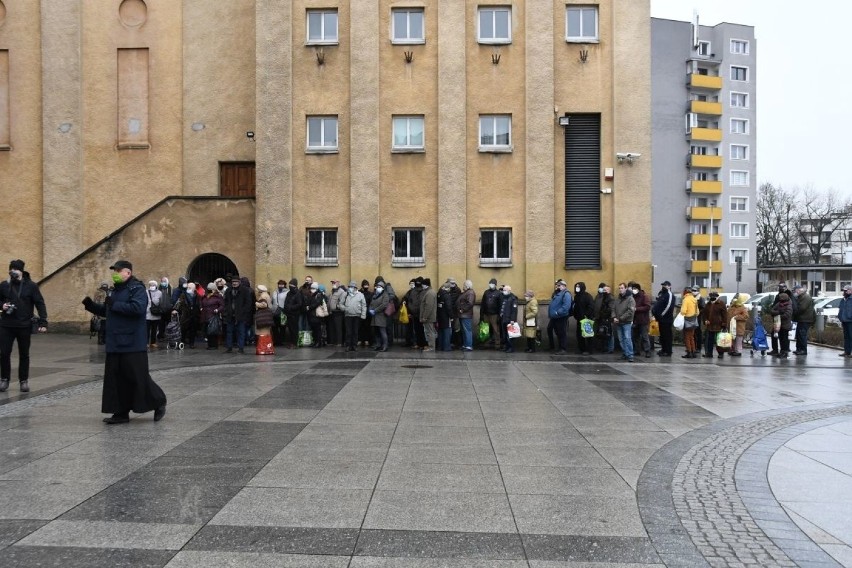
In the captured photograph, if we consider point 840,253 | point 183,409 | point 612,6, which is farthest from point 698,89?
point 183,409

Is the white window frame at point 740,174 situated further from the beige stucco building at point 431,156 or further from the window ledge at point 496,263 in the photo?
the window ledge at point 496,263

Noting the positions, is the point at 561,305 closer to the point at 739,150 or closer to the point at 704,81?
the point at 704,81

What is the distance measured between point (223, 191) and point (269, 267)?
4455 millimetres

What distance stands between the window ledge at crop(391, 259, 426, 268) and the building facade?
173 feet

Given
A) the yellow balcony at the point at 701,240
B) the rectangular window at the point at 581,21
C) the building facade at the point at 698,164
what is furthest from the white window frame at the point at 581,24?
the yellow balcony at the point at 701,240

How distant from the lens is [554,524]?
5.24 meters

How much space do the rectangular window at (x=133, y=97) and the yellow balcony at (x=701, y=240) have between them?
57.3m

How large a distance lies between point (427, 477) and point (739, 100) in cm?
7829

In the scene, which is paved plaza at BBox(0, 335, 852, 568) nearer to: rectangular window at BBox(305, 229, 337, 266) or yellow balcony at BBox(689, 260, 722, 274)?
rectangular window at BBox(305, 229, 337, 266)

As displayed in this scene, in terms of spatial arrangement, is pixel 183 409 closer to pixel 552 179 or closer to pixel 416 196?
pixel 416 196

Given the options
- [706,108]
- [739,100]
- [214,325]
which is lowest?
[214,325]

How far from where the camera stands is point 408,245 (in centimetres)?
2144

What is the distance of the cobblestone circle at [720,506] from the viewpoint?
4.69 m

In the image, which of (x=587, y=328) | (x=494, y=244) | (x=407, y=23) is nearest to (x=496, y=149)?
(x=494, y=244)
